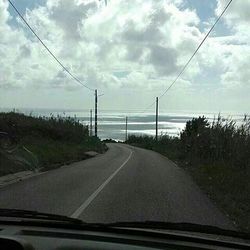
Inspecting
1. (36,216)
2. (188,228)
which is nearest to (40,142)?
(36,216)

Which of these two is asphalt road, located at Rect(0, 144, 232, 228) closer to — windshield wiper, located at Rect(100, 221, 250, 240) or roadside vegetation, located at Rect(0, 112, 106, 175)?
roadside vegetation, located at Rect(0, 112, 106, 175)

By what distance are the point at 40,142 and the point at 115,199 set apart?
80.9 feet

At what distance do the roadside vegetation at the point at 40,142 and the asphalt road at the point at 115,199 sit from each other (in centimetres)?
391

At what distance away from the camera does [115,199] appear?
42.2ft

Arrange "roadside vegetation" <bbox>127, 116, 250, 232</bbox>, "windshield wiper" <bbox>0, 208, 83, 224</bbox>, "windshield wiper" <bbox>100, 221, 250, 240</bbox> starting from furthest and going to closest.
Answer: "roadside vegetation" <bbox>127, 116, 250, 232</bbox> → "windshield wiper" <bbox>0, 208, 83, 224</bbox> → "windshield wiper" <bbox>100, 221, 250, 240</bbox>

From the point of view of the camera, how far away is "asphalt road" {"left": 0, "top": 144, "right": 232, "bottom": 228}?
34.3ft

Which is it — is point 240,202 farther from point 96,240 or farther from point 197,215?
point 96,240

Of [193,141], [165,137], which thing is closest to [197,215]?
[193,141]

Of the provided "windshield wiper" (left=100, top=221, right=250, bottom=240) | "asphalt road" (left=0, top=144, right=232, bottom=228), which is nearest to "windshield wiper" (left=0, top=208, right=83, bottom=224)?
"windshield wiper" (left=100, top=221, right=250, bottom=240)

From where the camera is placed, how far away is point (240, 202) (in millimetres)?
12766

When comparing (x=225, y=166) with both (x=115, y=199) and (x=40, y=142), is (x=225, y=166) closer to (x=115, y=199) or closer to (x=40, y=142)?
(x=115, y=199)

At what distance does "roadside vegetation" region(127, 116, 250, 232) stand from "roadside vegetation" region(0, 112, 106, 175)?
273 inches

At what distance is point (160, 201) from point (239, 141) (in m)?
10.9

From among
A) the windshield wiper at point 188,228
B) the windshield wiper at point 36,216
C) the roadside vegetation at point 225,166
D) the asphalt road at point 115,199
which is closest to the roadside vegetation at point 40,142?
the asphalt road at point 115,199
